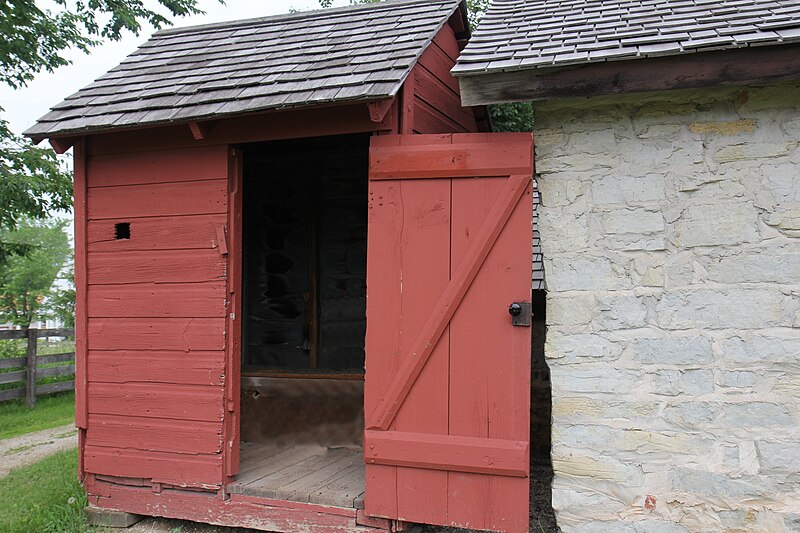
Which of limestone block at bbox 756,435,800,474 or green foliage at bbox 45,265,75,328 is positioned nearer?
limestone block at bbox 756,435,800,474

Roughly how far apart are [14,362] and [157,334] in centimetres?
681

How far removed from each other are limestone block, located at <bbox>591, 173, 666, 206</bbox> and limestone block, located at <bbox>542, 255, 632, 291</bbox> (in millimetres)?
338

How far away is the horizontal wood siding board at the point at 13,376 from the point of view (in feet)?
32.0

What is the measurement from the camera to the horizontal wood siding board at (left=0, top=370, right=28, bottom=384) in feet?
32.0

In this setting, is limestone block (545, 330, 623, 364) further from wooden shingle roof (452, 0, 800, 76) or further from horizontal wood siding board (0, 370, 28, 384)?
horizontal wood siding board (0, 370, 28, 384)

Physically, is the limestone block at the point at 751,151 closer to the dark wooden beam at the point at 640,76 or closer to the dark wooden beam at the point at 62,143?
the dark wooden beam at the point at 640,76

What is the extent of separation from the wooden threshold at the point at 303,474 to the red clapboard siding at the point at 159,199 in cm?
192

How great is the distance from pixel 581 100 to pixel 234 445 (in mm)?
3176

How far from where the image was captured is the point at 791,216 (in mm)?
3504

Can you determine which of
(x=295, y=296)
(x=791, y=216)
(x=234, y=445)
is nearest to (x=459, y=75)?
(x=791, y=216)

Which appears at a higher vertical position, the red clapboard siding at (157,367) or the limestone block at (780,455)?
the red clapboard siding at (157,367)

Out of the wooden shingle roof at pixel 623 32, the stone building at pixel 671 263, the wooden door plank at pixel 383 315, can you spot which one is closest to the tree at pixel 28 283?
the wooden door plank at pixel 383 315

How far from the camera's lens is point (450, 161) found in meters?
4.01

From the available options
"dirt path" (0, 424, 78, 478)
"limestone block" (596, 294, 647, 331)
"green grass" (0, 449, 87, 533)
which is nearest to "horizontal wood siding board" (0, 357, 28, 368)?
"dirt path" (0, 424, 78, 478)
